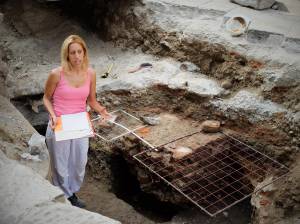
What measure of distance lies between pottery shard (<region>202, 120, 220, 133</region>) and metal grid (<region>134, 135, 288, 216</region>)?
179 millimetres

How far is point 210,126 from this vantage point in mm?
5609

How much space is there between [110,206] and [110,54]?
2648 millimetres

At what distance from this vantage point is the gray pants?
15.0ft

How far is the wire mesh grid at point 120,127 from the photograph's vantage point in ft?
19.0

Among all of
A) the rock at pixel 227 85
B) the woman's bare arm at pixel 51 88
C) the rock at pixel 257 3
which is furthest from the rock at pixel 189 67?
the woman's bare arm at pixel 51 88

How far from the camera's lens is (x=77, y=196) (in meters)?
5.46

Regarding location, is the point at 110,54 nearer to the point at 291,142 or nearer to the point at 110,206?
the point at 110,206

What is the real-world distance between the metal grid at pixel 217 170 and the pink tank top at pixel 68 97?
112cm

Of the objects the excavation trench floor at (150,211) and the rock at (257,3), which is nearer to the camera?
the excavation trench floor at (150,211)

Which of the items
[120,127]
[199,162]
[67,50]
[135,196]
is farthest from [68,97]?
[135,196]

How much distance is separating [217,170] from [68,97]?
6.28 feet

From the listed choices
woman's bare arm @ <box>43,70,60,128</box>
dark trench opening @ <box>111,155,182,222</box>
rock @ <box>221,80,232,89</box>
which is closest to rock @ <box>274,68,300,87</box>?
rock @ <box>221,80,232,89</box>

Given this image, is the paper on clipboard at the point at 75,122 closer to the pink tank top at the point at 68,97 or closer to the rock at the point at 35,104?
the pink tank top at the point at 68,97

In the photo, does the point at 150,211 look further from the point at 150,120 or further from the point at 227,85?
the point at 227,85
